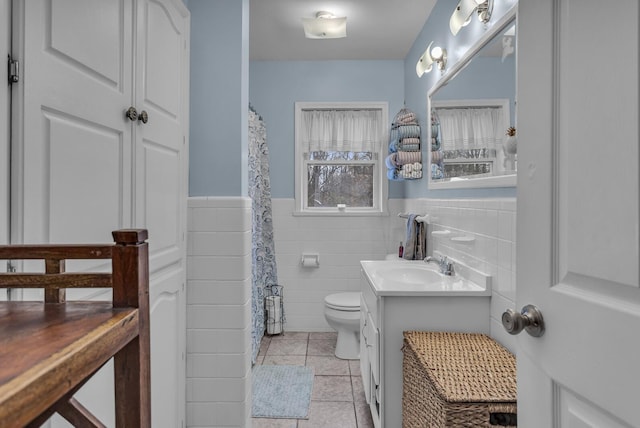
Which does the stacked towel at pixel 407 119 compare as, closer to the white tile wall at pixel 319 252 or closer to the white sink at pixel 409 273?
the white tile wall at pixel 319 252

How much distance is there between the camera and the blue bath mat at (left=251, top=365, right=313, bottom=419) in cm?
241

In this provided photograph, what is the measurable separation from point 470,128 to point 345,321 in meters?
1.63

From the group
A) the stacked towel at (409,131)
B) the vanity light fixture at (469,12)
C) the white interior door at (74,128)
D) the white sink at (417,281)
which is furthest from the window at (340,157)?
the white interior door at (74,128)

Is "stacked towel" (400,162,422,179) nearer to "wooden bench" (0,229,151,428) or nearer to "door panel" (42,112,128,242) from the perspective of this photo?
"door panel" (42,112,128,242)

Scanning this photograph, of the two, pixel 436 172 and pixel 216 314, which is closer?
pixel 216 314

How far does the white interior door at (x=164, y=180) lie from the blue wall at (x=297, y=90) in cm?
194

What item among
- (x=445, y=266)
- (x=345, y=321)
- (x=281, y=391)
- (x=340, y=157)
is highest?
(x=340, y=157)

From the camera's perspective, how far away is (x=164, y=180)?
169cm

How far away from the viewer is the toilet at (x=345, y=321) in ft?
10.00

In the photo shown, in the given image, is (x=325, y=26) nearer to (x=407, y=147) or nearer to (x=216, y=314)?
(x=407, y=147)

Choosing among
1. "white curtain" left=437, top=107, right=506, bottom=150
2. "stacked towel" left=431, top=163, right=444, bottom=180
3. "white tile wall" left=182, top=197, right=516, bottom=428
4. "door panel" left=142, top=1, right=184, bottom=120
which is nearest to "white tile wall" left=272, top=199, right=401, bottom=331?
"stacked towel" left=431, top=163, right=444, bottom=180

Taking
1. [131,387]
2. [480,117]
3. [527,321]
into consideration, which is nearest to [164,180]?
[131,387]

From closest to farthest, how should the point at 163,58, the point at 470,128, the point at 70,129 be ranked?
the point at 70,129, the point at 163,58, the point at 470,128

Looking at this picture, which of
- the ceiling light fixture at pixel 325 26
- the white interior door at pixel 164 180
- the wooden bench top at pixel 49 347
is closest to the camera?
the wooden bench top at pixel 49 347
